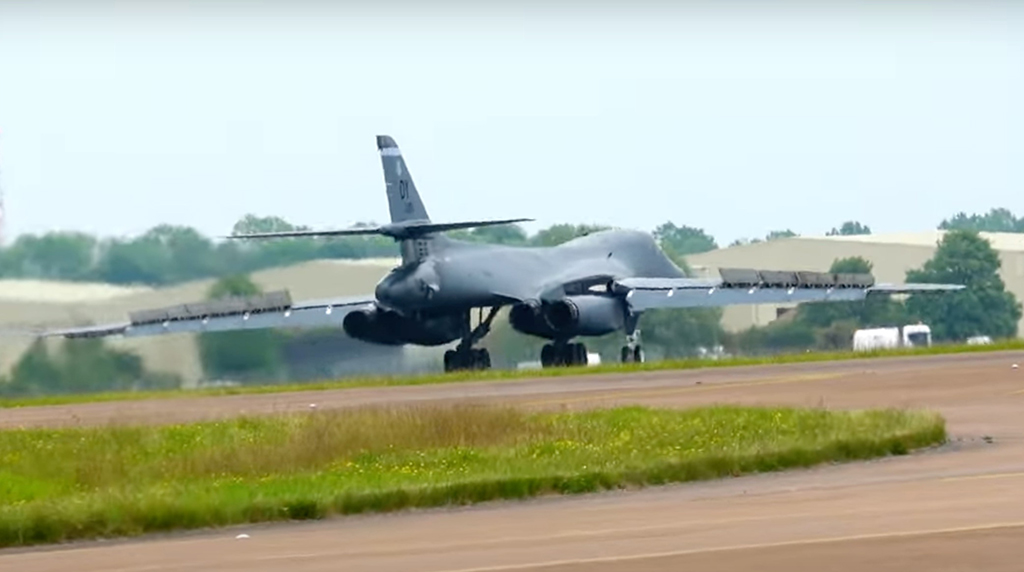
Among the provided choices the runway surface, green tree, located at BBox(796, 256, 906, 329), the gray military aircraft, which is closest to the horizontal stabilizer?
the gray military aircraft

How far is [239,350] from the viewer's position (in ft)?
186

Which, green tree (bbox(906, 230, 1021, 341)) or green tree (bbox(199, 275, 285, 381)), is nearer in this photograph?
green tree (bbox(199, 275, 285, 381))

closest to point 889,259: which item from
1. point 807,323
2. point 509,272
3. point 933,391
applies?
point 807,323

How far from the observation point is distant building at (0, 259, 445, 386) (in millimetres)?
48625

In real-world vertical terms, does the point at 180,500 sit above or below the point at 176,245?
below

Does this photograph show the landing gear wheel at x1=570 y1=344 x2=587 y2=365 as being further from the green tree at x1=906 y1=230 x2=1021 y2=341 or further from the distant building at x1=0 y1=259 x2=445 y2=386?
the green tree at x1=906 y1=230 x2=1021 y2=341

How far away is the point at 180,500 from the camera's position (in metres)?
20.8

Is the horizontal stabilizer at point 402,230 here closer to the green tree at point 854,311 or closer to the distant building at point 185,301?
the distant building at point 185,301

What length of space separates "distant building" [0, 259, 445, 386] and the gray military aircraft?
2.05 ft

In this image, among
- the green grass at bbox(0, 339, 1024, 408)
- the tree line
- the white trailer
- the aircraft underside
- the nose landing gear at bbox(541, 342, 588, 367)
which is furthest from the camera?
the white trailer

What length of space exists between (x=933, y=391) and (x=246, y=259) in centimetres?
2273

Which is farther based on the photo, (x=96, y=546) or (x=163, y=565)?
(x=96, y=546)

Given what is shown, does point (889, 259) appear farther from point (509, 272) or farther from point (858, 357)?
point (858, 357)

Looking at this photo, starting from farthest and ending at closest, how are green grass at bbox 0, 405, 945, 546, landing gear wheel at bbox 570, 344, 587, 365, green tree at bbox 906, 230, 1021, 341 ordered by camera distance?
green tree at bbox 906, 230, 1021, 341
landing gear wheel at bbox 570, 344, 587, 365
green grass at bbox 0, 405, 945, 546
